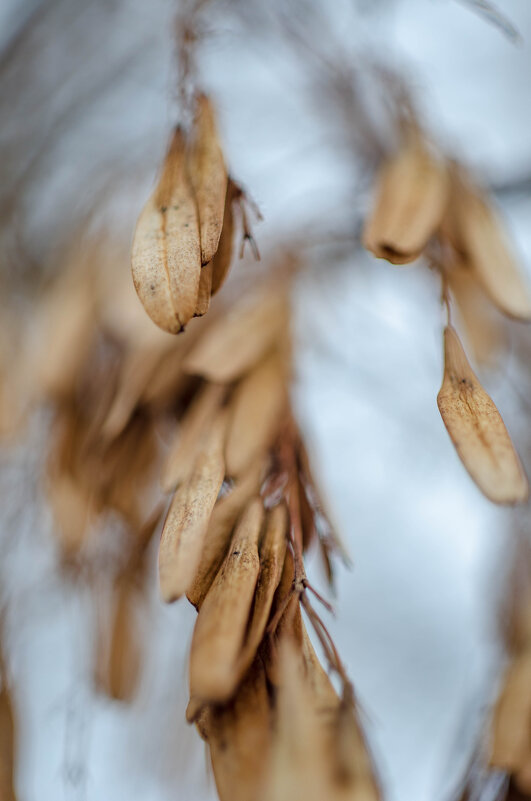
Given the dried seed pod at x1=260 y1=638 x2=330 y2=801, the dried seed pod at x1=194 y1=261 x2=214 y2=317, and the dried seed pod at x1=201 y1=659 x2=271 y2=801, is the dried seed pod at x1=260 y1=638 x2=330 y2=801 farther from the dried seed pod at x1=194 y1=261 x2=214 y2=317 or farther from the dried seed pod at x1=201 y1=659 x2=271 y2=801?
the dried seed pod at x1=194 y1=261 x2=214 y2=317

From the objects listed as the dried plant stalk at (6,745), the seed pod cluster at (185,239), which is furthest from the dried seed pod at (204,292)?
the dried plant stalk at (6,745)

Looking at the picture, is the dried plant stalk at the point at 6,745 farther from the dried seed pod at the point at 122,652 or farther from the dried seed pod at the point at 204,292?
the dried seed pod at the point at 204,292

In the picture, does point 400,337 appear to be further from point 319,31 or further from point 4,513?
point 4,513

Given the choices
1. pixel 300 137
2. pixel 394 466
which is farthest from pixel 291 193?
pixel 394 466

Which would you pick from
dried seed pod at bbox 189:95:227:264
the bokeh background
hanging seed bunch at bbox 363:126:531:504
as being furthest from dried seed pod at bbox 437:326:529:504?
the bokeh background

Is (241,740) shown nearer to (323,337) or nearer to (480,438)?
(480,438)

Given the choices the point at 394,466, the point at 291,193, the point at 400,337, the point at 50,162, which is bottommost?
the point at 394,466
